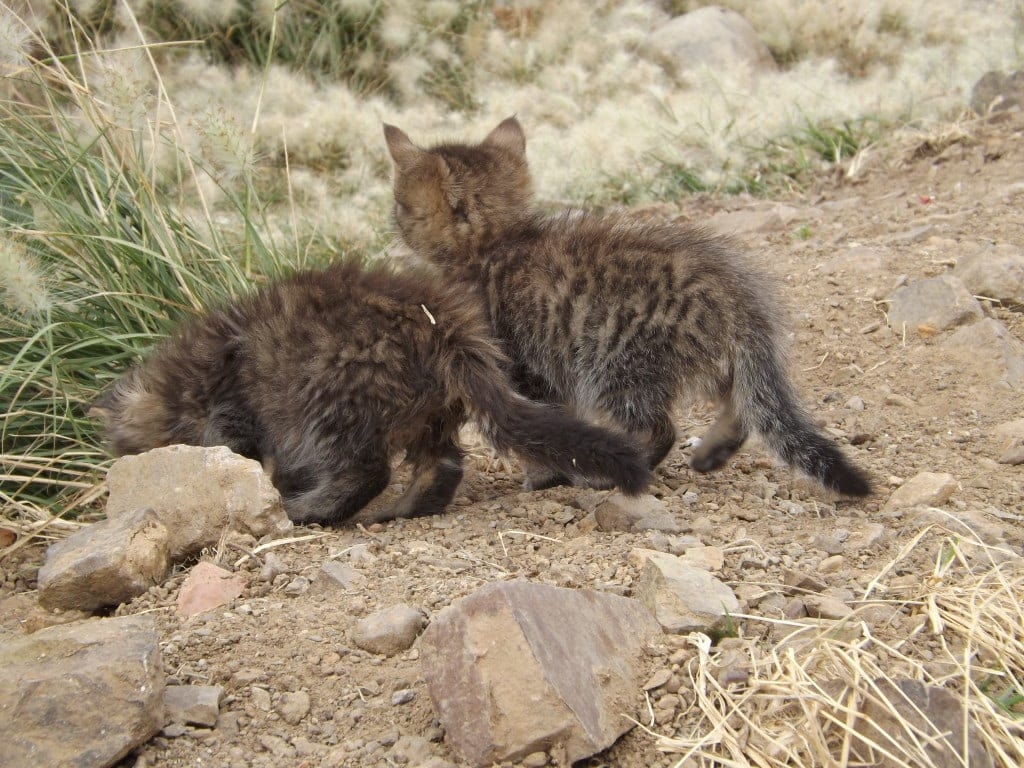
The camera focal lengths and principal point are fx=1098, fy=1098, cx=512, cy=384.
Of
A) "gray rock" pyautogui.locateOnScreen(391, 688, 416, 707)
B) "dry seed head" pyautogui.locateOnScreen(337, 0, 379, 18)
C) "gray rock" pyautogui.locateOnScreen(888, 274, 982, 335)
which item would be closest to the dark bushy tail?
"gray rock" pyautogui.locateOnScreen(888, 274, 982, 335)

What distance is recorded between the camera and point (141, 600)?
304 cm

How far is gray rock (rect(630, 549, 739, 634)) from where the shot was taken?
8.18ft

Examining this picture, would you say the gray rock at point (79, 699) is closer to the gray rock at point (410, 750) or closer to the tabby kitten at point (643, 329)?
the gray rock at point (410, 750)

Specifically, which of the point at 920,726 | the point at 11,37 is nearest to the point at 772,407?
the point at 920,726

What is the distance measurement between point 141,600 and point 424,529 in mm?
868

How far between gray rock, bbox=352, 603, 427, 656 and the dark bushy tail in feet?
4.98

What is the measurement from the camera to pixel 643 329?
3.63 meters

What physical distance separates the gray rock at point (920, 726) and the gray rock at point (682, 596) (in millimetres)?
437

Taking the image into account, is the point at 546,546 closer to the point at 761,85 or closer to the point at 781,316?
the point at 781,316

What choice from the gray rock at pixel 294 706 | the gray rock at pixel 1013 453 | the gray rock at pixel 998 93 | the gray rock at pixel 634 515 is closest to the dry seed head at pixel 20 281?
the gray rock at pixel 294 706

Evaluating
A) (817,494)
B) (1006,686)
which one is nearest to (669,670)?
(1006,686)

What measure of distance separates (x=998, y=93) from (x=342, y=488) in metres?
5.49

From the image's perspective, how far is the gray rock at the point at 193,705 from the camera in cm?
230

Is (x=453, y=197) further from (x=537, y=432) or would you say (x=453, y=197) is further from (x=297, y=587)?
(x=297, y=587)
